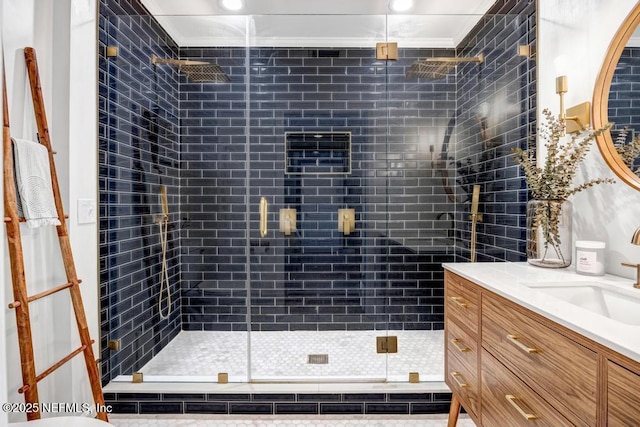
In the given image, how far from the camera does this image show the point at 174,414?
1.95m

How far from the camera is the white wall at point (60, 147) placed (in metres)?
1.50

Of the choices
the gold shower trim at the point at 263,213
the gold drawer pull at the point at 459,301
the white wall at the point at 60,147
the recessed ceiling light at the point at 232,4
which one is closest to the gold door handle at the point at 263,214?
the gold shower trim at the point at 263,213

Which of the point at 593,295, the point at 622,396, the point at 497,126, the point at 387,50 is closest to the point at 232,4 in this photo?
the point at 387,50

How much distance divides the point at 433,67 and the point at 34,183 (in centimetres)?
252

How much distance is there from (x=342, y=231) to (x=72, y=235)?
Answer: 5.79 ft

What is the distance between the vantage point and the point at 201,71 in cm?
253

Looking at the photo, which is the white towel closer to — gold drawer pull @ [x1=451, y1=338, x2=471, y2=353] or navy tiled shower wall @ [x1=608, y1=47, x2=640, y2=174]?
gold drawer pull @ [x1=451, y1=338, x2=471, y2=353]

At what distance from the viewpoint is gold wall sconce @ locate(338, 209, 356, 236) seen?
269cm

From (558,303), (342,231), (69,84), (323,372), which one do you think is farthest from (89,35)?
(558,303)

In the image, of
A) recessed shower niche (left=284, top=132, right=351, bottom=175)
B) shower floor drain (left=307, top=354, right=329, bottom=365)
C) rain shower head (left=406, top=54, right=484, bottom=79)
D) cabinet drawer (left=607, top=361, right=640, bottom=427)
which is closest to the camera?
cabinet drawer (left=607, top=361, right=640, bottom=427)

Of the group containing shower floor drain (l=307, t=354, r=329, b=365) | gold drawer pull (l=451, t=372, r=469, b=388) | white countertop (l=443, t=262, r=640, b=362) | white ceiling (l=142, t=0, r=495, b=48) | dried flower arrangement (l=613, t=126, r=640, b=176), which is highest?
white ceiling (l=142, t=0, r=495, b=48)

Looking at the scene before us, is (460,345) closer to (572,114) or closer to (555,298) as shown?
(555,298)

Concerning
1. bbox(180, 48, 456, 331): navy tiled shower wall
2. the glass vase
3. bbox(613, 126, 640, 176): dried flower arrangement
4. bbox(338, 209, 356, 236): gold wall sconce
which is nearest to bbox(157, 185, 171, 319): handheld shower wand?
bbox(180, 48, 456, 331): navy tiled shower wall

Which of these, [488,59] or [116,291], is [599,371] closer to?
[488,59]
